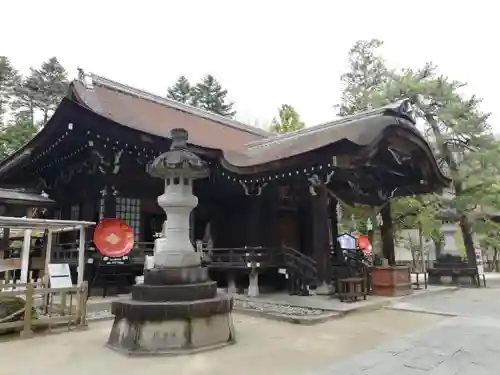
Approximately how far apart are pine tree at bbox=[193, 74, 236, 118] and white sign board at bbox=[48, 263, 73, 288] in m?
34.4

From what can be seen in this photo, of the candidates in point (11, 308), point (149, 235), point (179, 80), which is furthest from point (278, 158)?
point (179, 80)

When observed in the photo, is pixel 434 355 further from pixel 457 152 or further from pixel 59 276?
pixel 457 152

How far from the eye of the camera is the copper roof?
37.3 feet

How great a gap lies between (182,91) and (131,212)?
3249 cm

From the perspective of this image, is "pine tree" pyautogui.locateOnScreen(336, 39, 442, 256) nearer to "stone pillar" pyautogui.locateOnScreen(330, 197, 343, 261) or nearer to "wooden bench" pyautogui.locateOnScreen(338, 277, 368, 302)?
"stone pillar" pyautogui.locateOnScreen(330, 197, 343, 261)

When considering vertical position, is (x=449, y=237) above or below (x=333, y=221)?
below

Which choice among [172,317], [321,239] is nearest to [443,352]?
[172,317]

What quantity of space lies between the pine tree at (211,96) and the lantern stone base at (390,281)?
31.9 m

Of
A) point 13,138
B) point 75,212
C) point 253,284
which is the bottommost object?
point 253,284

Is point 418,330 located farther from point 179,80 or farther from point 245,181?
point 179,80

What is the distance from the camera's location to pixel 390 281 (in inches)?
370

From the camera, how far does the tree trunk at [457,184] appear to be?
42.4 feet

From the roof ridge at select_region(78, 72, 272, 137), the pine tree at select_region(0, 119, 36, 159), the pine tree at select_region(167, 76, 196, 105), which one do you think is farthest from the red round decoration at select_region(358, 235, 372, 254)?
the pine tree at select_region(167, 76, 196, 105)

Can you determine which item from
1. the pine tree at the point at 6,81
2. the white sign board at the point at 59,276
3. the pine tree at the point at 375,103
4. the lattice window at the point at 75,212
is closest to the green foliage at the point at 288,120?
the pine tree at the point at 375,103
